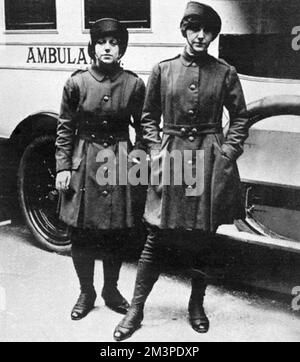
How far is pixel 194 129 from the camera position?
2.91 m

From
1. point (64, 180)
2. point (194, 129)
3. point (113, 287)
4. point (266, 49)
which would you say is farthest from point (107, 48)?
point (113, 287)

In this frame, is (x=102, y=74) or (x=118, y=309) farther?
(x=118, y=309)

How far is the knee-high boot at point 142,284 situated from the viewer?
3.07 m

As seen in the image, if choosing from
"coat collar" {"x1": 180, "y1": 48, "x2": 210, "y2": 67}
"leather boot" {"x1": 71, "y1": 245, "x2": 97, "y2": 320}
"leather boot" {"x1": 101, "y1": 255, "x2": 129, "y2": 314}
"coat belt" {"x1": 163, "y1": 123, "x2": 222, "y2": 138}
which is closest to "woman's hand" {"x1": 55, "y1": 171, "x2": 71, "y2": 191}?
"leather boot" {"x1": 71, "y1": 245, "x2": 97, "y2": 320}

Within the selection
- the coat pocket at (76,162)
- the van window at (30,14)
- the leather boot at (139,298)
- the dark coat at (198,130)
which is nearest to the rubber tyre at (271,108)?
the dark coat at (198,130)

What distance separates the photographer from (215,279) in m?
3.72

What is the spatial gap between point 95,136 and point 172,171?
45cm

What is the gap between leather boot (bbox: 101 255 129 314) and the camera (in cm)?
331

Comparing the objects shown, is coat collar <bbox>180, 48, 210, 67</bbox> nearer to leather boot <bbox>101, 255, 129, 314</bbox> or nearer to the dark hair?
the dark hair

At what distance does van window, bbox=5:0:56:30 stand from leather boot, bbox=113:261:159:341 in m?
1.59

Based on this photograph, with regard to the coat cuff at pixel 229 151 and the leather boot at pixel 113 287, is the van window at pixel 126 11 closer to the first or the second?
the coat cuff at pixel 229 151

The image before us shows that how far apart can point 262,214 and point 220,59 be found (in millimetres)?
917

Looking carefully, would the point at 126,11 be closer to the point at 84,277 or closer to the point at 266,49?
the point at 266,49

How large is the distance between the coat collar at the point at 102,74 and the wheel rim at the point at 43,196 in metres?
1.02
